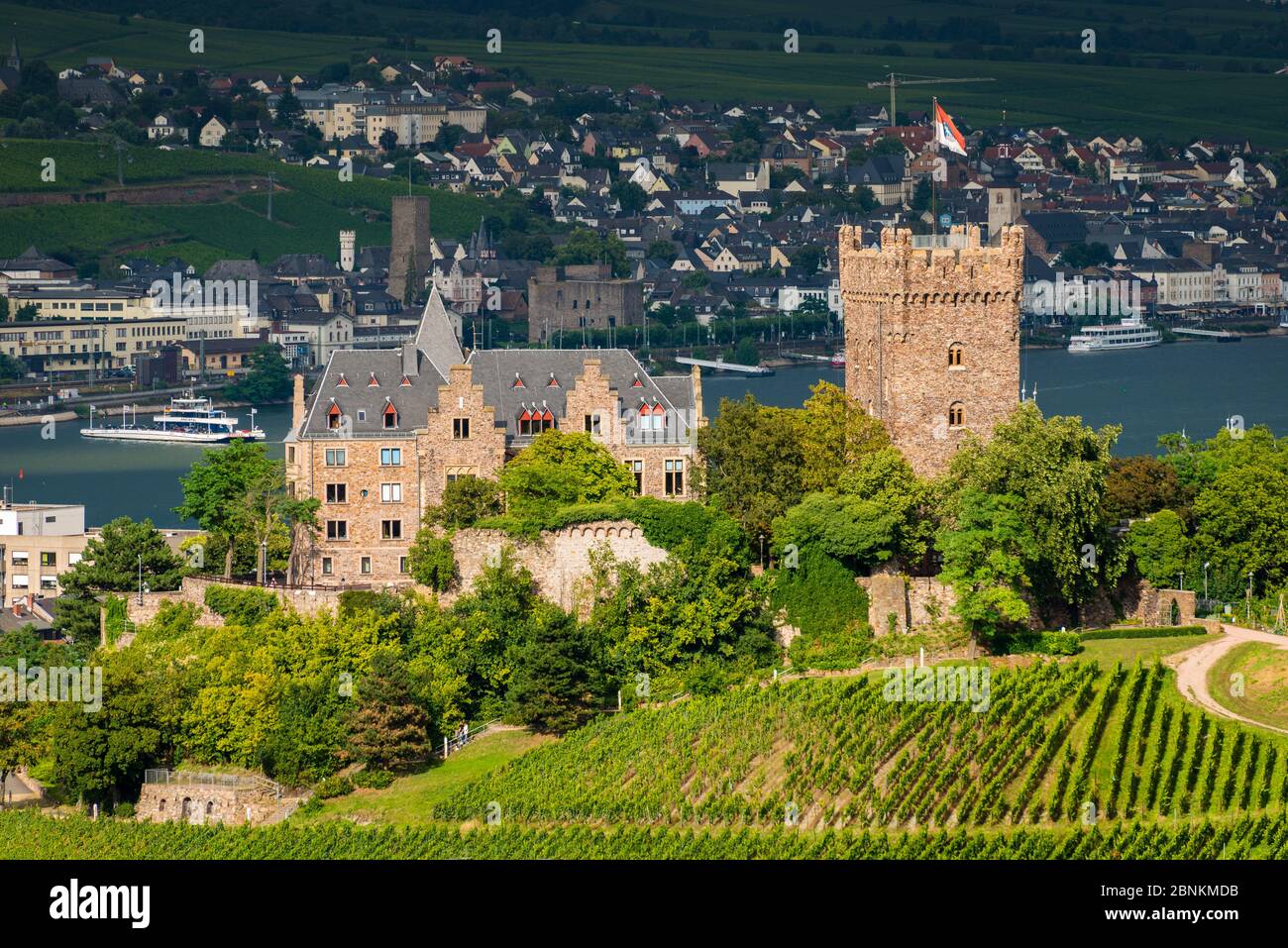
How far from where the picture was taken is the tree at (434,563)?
5875cm

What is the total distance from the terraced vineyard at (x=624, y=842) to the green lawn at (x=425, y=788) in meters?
0.84

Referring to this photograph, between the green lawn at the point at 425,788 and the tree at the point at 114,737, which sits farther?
the tree at the point at 114,737

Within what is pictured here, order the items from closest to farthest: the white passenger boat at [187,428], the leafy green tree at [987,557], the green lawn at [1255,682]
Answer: the green lawn at [1255,682], the leafy green tree at [987,557], the white passenger boat at [187,428]

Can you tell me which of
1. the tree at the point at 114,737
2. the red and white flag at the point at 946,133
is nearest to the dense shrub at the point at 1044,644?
the red and white flag at the point at 946,133

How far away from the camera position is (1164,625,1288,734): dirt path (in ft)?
169

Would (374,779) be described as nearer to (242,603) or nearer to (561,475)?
(242,603)

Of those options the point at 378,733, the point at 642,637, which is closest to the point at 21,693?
the point at 378,733

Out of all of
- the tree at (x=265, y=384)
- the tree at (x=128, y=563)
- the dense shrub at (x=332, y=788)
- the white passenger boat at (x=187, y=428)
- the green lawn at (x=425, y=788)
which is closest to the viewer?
the green lawn at (x=425, y=788)

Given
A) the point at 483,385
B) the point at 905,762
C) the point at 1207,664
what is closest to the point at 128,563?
the point at 483,385

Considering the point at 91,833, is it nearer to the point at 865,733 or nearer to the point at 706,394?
the point at 865,733

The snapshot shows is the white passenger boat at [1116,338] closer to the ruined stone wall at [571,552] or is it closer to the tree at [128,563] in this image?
the tree at [128,563]

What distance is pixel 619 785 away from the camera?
51.2 metres

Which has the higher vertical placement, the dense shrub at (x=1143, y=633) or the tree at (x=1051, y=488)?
the tree at (x=1051, y=488)

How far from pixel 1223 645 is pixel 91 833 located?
76.9ft
